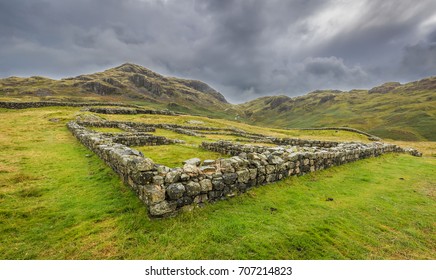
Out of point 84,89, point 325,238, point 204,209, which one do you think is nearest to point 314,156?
point 325,238

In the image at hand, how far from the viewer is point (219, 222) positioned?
7395 mm

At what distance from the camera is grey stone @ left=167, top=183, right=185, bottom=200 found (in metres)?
7.55

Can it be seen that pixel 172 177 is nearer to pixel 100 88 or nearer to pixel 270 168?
pixel 270 168

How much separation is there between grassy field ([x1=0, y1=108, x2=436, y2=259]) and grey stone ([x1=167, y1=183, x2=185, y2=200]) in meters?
0.77

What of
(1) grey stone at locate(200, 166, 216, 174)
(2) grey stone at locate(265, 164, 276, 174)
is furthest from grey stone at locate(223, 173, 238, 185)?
(2) grey stone at locate(265, 164, 276, 174)

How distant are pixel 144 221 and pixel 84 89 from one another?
175835 millimetres

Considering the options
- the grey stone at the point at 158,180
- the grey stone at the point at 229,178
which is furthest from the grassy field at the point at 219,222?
the grey stone at the point at 158,180

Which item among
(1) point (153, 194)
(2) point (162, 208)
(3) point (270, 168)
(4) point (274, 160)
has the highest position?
(4) point (274, 160)

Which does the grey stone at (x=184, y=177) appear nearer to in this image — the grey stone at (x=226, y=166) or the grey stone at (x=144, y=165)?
the grey stone at (x=144, y=165)

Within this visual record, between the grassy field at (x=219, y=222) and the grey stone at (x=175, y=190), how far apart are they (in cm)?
77

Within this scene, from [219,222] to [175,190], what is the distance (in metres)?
1.80

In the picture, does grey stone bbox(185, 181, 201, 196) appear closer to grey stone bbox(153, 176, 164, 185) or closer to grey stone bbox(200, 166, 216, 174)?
grey stone bbox(200, 166, 216, 174)

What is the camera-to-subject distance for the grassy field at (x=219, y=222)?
6164 millimetres

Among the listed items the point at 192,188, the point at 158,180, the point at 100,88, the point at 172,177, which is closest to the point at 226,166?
the point at 192,188
